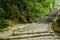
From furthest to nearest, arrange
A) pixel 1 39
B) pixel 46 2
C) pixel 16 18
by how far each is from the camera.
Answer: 1. pixel 46 2
2. pixel 16 18
3. pixel 1 39

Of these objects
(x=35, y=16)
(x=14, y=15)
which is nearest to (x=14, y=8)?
(x=14, y=15)

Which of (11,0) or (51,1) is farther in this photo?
(51,1)

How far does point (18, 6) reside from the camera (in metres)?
13.5

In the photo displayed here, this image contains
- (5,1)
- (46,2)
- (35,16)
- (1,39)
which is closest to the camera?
(1,39)

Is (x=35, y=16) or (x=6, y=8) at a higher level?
(x=6, y=8)

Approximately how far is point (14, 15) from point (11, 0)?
1197 millimetres

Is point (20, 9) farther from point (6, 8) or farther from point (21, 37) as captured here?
point (21, 37)

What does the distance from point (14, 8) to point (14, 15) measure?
0.58 metres

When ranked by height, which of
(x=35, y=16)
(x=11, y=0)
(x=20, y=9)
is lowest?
(x=35, y=16)

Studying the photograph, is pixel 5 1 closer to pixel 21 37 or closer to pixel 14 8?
pixel 14 8

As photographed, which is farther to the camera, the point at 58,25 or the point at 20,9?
the point at 20,9

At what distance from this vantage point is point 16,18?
13109 mm

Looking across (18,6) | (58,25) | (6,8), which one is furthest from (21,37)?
(18,6)

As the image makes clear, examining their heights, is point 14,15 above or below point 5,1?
below
